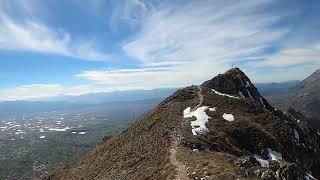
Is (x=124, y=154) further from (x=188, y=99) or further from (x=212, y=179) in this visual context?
(x=188, y=99)

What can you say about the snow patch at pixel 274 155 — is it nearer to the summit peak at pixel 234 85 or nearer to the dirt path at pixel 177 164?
the dirt path at pixel 177 164

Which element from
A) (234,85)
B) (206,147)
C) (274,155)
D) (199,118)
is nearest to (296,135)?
(274,155)

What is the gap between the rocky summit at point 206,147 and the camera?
165 ft

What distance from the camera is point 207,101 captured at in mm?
96312

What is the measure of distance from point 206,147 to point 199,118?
18.6 meters

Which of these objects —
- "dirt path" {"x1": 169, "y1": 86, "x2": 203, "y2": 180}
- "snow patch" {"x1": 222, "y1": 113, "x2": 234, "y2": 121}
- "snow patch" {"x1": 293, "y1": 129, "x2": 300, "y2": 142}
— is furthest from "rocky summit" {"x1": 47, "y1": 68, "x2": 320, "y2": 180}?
"snow patch" {"x1": 293, "y1": 129, "x2": 300, "y2": 142}

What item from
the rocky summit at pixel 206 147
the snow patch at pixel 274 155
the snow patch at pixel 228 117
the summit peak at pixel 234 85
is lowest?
the snow patch at pixel 274 155

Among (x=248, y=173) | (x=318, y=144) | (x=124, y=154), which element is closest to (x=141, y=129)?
(x=124, y=154)

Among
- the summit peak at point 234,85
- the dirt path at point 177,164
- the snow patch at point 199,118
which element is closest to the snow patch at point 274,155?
the snow patch at point 199,118

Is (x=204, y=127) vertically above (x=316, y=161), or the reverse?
(x=204, y=127)

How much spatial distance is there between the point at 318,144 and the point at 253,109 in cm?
3140

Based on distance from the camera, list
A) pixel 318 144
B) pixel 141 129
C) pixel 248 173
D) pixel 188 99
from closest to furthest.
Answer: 1. pixel 248 173
2. pixel 141 129
3. pixel 188 99
4. pixel 318 144

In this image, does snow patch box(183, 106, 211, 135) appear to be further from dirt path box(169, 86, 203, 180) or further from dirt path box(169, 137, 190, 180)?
dirt path box(169, 137, 190, 180)

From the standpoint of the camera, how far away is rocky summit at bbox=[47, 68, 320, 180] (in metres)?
50.4
